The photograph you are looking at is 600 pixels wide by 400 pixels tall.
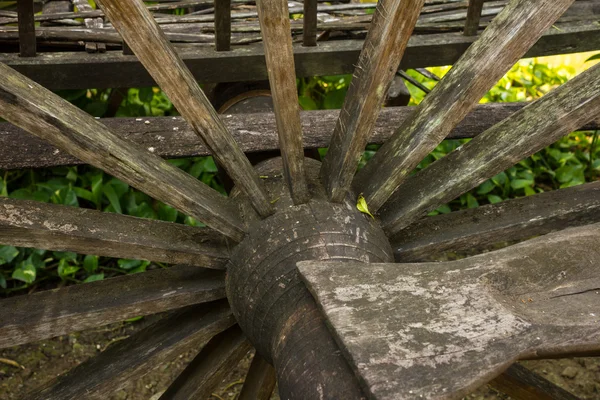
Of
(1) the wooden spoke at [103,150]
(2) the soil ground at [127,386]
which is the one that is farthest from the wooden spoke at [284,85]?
(2) the soil ground at [127,386]

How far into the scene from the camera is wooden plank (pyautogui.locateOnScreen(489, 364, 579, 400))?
7.97 ft

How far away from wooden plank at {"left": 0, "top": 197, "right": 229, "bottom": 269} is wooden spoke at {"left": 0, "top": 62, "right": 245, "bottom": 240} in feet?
0.37

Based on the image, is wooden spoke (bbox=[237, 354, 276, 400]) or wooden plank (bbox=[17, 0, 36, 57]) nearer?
wooden plank (bbox=[17, 0, 36, 57])

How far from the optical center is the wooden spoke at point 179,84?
1590mm

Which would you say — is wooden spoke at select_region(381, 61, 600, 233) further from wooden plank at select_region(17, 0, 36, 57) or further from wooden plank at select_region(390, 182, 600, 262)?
wooden plank at select_region(17, 0, 36, 57)

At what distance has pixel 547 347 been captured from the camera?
1.49 m

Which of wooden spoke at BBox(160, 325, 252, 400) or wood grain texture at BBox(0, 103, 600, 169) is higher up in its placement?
wood grain texture at BBox(0, 103, 600, 169)

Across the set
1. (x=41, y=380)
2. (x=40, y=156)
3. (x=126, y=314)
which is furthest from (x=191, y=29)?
(x=41, y=380)

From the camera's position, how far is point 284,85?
1754 millimetres

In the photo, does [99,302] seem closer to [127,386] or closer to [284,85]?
[284,85]

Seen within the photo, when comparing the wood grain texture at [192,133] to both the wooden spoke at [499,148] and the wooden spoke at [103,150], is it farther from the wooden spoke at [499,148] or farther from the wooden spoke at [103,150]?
the wooden spoke at [499,148]

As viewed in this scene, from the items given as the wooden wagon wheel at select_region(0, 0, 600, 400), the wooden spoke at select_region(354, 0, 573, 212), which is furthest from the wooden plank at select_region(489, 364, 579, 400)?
the wooden spoke at select_region(354, 0, 573, 212)

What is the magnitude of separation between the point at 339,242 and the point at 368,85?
17.8 inches

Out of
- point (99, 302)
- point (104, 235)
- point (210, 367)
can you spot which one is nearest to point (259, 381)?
point (210, 367)
